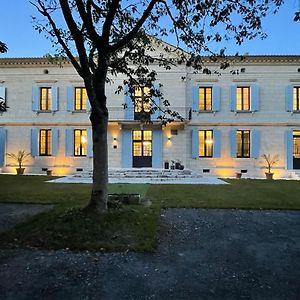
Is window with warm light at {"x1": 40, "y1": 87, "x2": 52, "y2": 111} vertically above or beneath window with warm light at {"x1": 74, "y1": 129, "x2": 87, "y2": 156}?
above

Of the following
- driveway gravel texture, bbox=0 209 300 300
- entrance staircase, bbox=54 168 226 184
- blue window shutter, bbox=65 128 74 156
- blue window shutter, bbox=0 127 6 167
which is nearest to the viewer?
driveway gravel texture, bbox=0 209 300 300

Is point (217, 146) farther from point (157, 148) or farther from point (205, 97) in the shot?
point (157, 148)

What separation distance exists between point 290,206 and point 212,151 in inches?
429

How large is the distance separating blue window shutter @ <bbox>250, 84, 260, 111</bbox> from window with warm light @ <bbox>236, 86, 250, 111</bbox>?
0.34 m

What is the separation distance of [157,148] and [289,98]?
8736 millimetres

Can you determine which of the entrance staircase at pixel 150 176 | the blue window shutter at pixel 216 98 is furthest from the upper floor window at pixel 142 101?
the blue window shutter at pixel 216 98

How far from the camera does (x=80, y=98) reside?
64.7ft

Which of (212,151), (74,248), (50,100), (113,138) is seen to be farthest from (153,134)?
(74,248)

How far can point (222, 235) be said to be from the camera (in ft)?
18.2

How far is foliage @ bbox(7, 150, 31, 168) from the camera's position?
1944 centimetres

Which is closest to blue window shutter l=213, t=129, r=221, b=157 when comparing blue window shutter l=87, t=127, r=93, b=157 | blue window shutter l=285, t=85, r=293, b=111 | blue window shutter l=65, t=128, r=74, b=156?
blue window shutter l=285, t=85, r=293, b=111

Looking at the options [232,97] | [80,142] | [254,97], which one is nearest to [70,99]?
[80,142]

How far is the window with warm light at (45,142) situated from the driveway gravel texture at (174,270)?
15.5 metres

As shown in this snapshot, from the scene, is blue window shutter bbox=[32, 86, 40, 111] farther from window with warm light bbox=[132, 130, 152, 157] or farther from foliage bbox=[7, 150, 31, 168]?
window with warm light bbox=[132, 130, 152, 157]
